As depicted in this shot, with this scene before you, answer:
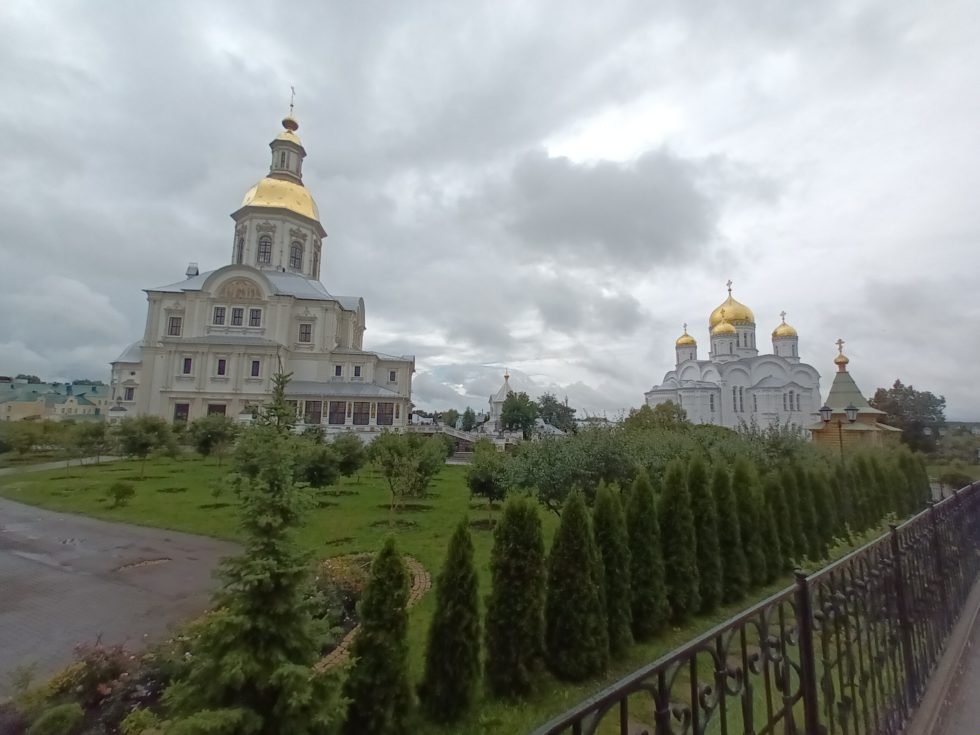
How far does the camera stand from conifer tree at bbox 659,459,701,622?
22.2 ft

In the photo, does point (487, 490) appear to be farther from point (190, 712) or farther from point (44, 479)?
→ point (44, 479)

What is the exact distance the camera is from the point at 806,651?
7.91ft

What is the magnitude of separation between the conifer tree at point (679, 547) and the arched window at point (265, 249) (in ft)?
140

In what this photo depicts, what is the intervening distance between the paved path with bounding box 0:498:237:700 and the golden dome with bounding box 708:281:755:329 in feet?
158

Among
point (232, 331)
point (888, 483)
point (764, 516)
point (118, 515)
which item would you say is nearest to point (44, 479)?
point (118, 515)

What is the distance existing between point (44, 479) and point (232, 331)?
17.7 metres

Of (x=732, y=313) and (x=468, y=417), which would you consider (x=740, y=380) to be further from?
(x=468, y=417)

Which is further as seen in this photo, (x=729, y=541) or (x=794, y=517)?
(x=794, y=517)

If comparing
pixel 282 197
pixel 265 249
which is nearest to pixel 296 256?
pixel 265 249

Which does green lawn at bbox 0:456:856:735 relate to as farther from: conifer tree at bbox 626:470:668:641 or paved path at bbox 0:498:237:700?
paved path at bbox 0:498:237:700

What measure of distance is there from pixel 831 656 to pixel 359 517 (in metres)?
12.2

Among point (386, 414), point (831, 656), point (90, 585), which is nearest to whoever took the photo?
point (831, 656)

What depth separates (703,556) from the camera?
7355mm

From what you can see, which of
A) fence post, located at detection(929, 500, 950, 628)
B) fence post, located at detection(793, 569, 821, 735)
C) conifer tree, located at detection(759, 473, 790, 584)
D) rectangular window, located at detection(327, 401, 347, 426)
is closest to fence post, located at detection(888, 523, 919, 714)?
fence post, located at detection(929, 500, 950, 628)
